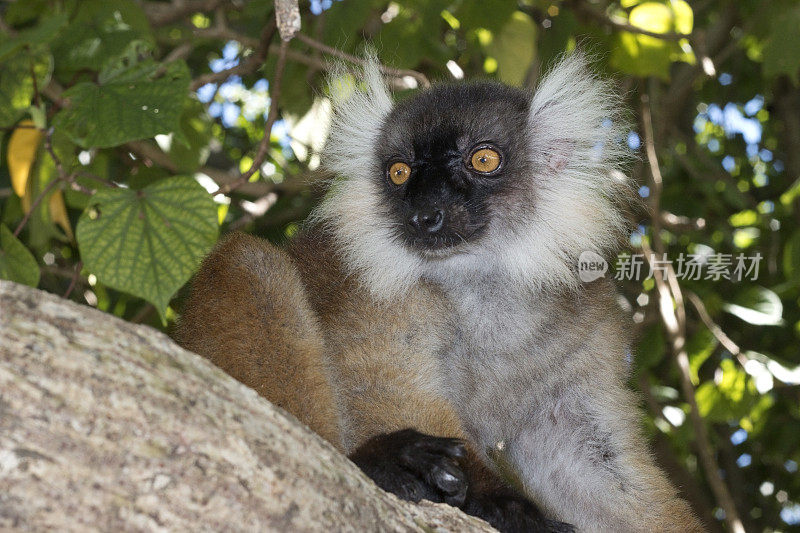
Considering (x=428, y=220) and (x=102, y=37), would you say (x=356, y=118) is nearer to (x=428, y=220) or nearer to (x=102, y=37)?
(x=428, y=220)

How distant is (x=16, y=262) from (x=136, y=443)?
7.90 feet

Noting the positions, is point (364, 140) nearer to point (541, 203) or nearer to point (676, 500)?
point (541, 203)

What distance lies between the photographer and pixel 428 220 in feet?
12.2

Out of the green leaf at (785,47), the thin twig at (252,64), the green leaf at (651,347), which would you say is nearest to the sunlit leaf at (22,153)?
the thin twig at (252,64)

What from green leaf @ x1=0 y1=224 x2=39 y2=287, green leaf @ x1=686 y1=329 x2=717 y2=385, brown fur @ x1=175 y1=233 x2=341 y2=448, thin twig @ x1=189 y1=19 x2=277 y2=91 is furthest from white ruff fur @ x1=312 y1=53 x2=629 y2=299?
green leaf @ x1=686 y1=329 x2=717 y2=385

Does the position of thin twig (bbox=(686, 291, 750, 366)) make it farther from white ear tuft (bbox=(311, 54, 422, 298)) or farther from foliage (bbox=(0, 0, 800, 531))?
white ear tuft (bbox=(311, 54, 422, 298))

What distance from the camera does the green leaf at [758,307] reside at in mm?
5574

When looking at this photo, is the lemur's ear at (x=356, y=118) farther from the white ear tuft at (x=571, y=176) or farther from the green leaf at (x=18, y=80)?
the green leaf at (x=18, y=80)

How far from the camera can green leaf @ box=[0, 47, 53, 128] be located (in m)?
4.11

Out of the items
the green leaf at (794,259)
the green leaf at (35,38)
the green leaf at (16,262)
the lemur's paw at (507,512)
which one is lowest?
the green leaf at (794,259)

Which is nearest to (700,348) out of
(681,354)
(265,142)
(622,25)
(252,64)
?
(681,354)

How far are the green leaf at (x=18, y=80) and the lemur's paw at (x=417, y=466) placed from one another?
8.35ft

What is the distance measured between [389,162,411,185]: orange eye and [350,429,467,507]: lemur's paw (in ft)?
4.60

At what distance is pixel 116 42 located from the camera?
14.9 feet
